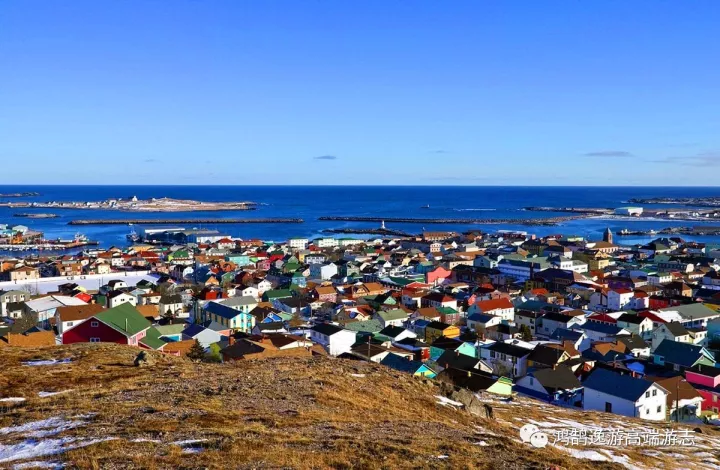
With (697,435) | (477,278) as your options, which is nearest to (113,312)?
(697,435)

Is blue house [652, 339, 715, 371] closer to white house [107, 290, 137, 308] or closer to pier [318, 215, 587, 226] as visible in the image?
white house [107, 290, 137, 308]

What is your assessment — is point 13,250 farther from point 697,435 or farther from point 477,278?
point 697,435

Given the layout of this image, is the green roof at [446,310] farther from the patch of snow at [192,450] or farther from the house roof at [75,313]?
the patch of snow at [192,450]

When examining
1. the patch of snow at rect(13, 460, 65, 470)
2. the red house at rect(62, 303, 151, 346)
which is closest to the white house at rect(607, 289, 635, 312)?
the red house at rect(62, 303, 151, 346)

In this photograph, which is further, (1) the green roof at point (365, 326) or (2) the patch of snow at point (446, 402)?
(1) the green roof at point (365, 326)

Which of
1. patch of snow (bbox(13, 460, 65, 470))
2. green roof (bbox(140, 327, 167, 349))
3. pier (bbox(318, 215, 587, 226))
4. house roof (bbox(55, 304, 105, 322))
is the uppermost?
patch of snow (bbox(13, 460, 65, 470))

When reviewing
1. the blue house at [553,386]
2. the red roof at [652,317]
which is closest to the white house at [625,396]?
the blue house at [553,386]
